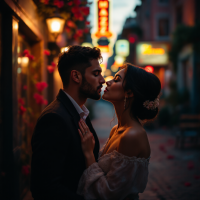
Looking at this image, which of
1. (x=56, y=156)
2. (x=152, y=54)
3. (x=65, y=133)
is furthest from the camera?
(x=152, y=54)

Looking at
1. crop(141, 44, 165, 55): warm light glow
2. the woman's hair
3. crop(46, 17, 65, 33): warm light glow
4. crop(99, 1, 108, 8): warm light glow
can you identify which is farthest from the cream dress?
crop(141, 44, 165, 55): warm light glow

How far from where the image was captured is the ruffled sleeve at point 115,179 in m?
2.11

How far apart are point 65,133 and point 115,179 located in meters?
0.62

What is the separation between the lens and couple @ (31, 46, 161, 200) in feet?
6.33

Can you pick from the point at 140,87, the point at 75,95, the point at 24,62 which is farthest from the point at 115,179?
the point at 24,62

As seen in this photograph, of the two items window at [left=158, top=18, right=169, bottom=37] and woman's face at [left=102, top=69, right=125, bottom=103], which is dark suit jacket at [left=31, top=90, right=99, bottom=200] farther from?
window at [left=158, top=18, right=169, bottom=37]

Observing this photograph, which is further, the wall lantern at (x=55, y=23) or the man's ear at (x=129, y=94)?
the wall lantern at (x=55, y=23)

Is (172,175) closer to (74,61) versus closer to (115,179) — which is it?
(115,179)

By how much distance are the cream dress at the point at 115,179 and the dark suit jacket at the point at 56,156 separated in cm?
10

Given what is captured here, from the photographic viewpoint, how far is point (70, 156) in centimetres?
211

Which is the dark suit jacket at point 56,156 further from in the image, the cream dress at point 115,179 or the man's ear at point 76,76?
the man's ear at point 76,76

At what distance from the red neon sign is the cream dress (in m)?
11.6

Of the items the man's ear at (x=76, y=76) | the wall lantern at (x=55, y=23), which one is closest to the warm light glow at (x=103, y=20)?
the wall lantern at (x=55, y=23)

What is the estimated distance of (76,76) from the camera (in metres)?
2.46
